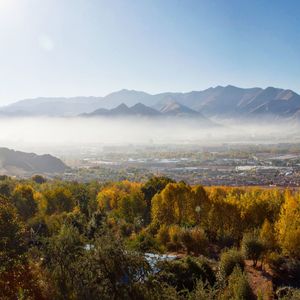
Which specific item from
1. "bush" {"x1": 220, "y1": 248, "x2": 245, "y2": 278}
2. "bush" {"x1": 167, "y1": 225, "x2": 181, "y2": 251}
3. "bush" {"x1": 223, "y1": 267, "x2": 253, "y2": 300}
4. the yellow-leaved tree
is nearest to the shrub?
"bush" {"x1": 167, "y1": 225, "x2": 181, "y2": 251}

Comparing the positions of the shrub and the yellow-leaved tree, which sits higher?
the yellow-leaved tree

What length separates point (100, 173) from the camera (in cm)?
18162

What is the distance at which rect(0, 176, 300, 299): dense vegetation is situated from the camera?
1750 centimetres

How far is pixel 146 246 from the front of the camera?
38.7 meters

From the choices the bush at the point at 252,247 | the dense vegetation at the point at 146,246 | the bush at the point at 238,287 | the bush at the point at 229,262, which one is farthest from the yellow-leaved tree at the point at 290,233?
the bush at the point at 238,287

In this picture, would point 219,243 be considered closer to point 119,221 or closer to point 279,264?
point 279,264

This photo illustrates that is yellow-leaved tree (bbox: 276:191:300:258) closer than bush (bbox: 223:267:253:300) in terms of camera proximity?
No

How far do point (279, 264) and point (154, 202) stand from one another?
20.0 meters

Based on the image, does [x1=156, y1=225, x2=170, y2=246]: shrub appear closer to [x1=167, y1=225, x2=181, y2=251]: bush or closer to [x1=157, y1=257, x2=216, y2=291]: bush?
[x1=167, y1=225, x2=181, y2=251]: bush

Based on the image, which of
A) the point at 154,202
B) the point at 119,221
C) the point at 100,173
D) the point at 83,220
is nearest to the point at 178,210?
the point at 154,202

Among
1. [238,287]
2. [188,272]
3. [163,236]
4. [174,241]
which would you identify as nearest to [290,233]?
[174,241]

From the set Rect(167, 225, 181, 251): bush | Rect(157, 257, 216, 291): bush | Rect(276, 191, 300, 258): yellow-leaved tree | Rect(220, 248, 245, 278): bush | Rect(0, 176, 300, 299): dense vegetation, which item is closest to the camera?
Rect(0, 176, 300, 299): dense vegetation

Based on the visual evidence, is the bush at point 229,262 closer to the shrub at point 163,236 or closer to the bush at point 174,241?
the bush at point 174,241

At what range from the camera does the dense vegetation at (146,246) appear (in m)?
17.5
